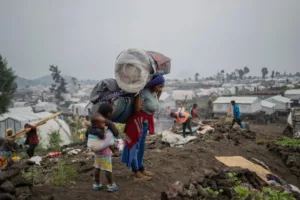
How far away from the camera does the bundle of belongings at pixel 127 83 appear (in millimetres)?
3439

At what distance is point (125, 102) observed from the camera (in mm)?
3695

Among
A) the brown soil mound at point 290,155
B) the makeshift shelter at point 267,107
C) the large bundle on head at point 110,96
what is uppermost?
the large bundle on head at point 110,96

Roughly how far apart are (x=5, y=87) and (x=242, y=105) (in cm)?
2419

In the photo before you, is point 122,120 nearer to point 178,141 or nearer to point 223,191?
point 223,191

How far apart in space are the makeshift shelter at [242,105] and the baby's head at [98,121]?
89.2 ft

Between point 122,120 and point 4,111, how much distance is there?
21360 millimetres

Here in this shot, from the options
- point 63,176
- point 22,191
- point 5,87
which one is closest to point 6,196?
point 22,191

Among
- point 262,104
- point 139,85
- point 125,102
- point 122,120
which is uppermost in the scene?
point 139,85

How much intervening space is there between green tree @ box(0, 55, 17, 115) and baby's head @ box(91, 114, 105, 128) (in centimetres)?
2143

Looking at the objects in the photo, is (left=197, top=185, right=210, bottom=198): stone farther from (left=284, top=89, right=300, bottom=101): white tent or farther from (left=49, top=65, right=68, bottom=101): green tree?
(left=49, top=65, right=68, bottom=101): green tree

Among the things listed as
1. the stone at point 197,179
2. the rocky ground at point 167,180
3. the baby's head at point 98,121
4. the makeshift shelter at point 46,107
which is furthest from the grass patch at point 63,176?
the makeshift shelter at point 46,107

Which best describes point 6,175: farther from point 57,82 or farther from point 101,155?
point 57,82

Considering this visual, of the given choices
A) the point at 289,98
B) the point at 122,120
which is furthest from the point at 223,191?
the point at 289,98

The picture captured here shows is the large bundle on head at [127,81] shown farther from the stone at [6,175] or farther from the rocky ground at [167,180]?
the stone at [6,175]
